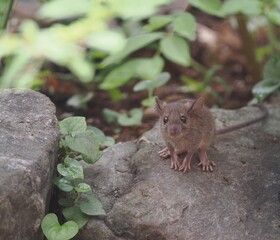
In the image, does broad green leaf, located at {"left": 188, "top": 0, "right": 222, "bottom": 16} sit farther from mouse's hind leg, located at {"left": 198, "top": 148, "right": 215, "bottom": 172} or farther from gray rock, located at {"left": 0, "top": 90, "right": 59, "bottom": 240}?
gray rock, located at {"left": 0, "top": 90, "right": 59, "bottom": 240}

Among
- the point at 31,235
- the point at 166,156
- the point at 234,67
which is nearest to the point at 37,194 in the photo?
the point at 31,235

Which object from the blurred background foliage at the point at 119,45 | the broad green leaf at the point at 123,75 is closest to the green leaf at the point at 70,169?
the blurred background foliage at the point at 119,45

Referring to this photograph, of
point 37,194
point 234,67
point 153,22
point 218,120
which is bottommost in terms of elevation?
point 234,67

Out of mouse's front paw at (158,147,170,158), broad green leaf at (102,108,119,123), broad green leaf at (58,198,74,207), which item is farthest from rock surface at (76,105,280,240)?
broad green leaf at (102,108,119,123)

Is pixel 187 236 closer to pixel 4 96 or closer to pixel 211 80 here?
pixel 4 96

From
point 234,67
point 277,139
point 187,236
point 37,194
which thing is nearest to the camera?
point 37,194

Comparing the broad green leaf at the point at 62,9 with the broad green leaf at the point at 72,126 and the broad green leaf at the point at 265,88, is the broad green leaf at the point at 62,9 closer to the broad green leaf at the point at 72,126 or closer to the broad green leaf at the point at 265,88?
the broad green leaf at the point at 72,126
